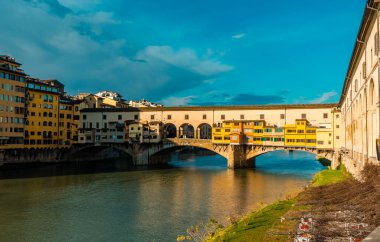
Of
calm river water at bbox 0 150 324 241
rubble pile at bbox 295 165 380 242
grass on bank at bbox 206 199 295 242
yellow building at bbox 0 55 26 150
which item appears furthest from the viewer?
yellow building at bbox 0 55 26 150

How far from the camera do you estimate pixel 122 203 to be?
35.4m

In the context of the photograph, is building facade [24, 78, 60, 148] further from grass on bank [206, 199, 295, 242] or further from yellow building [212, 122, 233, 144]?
grass on bank [206, 199, 295, 242]

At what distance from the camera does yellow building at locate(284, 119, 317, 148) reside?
214 feet

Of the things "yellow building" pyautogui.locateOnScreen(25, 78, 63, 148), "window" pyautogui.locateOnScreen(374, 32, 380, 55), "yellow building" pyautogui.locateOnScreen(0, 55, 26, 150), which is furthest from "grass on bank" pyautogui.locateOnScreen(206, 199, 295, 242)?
"yellow building" pyautogui.locateOnScreen(25, 78, 63, 148)

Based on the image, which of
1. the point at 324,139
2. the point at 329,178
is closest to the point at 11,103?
the point at 329,178

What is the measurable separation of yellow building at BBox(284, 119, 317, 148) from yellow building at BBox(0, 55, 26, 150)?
57.1m

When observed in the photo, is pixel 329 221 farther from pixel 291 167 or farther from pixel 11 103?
pixel 11 103

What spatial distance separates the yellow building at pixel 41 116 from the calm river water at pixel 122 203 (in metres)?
21.6

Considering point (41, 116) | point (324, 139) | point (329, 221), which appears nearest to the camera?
point (329, 221)

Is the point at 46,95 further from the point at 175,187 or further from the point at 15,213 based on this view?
the point at 15,213

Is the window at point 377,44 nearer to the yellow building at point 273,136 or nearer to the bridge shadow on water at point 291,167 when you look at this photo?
the bridge shadow on water at point 291,167

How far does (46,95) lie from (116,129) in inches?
741

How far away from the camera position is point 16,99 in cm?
7100

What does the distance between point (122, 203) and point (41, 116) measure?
177 ft
